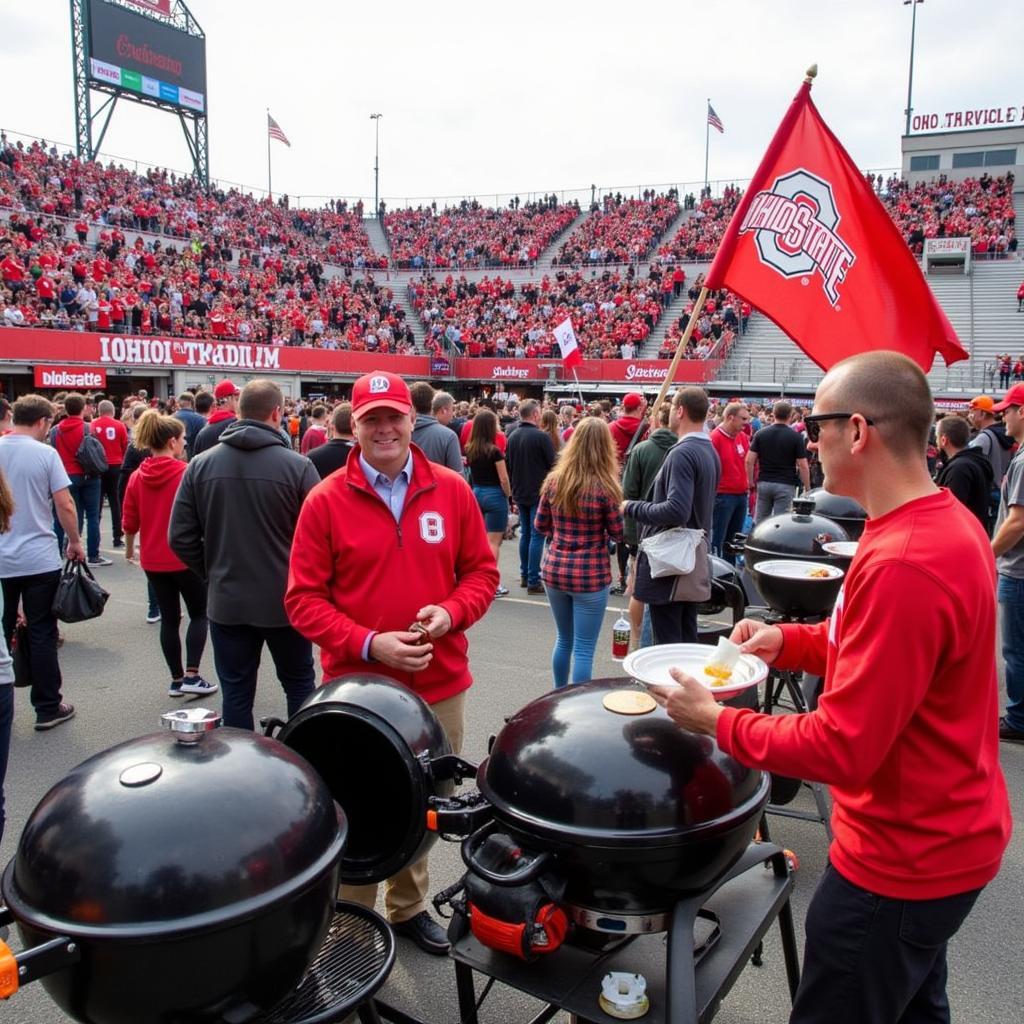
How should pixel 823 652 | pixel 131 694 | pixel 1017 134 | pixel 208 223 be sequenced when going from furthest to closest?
pixel 1017 134
pixel 208 223
pixel 131 694
pixel 823 652

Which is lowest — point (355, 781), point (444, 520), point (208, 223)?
point (355, 781)

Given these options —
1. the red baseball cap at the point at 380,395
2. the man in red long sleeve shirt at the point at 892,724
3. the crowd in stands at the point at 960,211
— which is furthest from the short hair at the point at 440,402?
the crowd in stands at the point at 960,211

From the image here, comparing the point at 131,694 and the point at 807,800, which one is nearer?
the point at 807,800

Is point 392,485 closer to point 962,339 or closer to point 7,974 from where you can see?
point 7,974

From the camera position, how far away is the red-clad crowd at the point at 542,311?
1307 inches

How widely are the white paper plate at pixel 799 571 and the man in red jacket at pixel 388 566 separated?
4.91 ft

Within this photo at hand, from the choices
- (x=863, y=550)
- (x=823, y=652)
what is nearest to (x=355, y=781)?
(x=823, y=652)

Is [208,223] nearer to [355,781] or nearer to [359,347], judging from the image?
[359,347]

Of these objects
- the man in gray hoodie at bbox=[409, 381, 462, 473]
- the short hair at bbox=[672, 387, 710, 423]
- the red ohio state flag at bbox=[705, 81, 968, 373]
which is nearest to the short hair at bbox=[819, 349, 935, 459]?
the short hair at bbox=[672, 387, 710, 423]

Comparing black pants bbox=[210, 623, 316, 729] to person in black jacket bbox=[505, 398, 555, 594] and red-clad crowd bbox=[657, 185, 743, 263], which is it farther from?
red-clad crowd bbox=[657, 185, 743, 263]

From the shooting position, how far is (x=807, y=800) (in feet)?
15.0

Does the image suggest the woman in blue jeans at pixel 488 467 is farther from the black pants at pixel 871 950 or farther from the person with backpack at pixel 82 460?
the black pants at pixel 871 950

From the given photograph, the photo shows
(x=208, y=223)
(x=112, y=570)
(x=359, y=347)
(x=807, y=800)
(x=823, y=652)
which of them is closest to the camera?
(x=823, y=652)

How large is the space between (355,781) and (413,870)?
2.51ft
